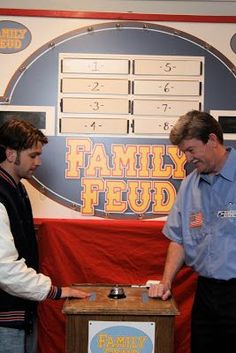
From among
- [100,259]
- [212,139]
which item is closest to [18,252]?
[100,259]

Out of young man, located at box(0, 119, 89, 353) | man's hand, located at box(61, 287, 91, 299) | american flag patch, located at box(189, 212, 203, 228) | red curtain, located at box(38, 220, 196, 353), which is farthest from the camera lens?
red curtain, located at box(38, 220, 196, 353)

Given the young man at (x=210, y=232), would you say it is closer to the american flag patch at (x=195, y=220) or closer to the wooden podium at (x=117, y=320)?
the american flag patch at (x=195, y=220)

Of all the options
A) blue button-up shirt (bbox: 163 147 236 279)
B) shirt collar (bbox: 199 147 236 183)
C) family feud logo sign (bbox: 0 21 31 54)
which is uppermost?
family feud logo sign (bbox: 0 21 31 54)

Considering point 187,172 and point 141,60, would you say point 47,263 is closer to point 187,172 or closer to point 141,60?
point 187,172

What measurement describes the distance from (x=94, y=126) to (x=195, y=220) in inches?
29.1

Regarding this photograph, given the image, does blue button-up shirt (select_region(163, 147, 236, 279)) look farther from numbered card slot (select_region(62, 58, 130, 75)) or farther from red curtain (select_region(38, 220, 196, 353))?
numbered card slot (select_region(62, 58, 130, 75))

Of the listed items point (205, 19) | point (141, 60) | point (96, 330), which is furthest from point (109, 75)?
point (96, 330)

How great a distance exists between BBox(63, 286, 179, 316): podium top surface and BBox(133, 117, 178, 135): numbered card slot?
82 cm

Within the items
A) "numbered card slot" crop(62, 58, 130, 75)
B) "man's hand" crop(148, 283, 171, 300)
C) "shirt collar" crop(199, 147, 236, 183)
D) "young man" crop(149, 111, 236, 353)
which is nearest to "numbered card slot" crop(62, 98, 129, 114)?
"numbered card slot" crop(62, 58, 130, 75)

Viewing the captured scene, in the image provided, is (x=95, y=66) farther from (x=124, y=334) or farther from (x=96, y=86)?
(x=124, y=334)

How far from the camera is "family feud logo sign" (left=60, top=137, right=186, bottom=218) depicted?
2264 mm

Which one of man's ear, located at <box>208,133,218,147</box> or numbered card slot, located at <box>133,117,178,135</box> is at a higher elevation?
numbered card slot, located at <box>133,117,178,135</box>

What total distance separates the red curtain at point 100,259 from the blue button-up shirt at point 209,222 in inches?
11.8

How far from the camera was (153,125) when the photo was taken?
7.45ft
